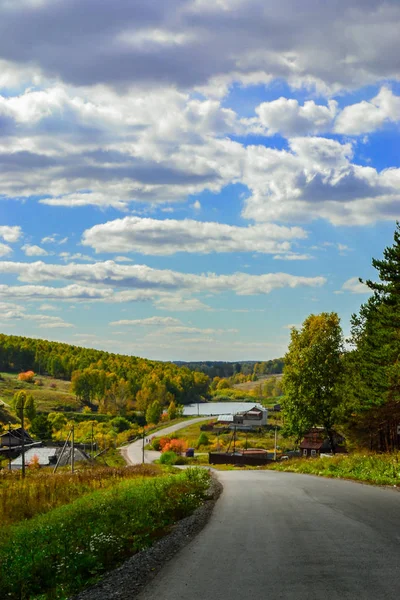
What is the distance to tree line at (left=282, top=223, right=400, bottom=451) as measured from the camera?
112ft

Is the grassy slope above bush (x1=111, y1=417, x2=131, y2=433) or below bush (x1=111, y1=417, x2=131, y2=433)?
above

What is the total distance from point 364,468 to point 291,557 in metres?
22.7

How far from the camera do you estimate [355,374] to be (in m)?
43.7

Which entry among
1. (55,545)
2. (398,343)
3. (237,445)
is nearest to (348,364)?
(398,343)

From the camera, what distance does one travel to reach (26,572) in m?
9.28

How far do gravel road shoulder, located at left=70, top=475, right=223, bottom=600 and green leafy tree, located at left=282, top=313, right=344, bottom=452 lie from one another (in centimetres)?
3830

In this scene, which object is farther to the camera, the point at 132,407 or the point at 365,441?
the point at 132,407

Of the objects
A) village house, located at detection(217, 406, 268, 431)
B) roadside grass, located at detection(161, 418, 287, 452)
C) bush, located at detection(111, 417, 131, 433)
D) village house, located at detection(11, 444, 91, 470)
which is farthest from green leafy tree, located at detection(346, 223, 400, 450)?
bush, located at detection(111, 417, 131, 433)

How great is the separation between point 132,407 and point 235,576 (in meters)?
190

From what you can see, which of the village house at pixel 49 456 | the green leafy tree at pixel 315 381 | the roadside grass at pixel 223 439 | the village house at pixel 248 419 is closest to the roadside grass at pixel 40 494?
the green leafy tree at pixel 315 381

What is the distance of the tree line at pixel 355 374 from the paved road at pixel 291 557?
59.7ft

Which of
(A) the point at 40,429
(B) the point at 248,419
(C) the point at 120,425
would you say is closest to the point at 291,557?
(A) the point at 40,429

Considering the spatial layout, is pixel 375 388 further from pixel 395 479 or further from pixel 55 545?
pixel 55 545

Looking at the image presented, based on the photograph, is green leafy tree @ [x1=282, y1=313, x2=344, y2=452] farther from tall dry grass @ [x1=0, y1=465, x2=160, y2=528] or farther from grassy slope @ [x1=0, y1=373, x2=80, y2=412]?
grassy slope @ [x1=0, y1=373, x2=80, y2=412]
